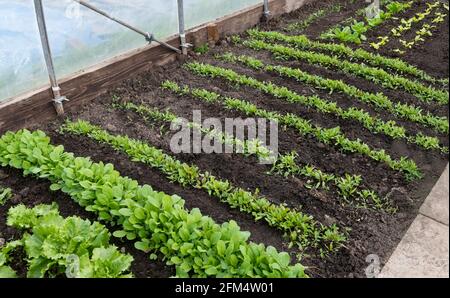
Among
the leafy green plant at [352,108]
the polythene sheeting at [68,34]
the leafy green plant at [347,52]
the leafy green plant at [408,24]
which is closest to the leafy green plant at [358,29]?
the leafy green plant at [408,24]

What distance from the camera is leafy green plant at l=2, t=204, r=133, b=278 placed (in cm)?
305

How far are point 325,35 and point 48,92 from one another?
14.3 feet

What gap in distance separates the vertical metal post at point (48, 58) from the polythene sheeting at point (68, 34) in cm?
16

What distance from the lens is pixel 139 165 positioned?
4.38 metres

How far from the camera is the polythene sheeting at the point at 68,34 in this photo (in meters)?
4.70

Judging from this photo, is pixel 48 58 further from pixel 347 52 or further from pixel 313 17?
pixel 313 17

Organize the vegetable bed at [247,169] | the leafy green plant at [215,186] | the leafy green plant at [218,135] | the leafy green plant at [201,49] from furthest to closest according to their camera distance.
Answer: the leafy green plant at [201,49]
the leafy green plant at [218,135]
the leafy green plant at [215,186]
the vegetable bed at [247,169]

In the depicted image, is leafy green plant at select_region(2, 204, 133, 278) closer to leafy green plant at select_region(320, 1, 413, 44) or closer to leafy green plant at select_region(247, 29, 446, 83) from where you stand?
leafy green plant at select_region(247, 29, 446, 83)

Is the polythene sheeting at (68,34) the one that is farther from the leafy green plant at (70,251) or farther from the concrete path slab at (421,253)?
the concrete path slab at (421,253)

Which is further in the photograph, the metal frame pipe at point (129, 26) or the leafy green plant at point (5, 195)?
the metal frame pipe at point (129, 26)

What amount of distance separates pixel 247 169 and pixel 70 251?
1764 millimetres

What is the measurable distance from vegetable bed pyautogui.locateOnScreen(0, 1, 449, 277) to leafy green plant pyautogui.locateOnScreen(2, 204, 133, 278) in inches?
0.7

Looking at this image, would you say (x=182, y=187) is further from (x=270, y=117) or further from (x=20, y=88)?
(x=20, y=88)

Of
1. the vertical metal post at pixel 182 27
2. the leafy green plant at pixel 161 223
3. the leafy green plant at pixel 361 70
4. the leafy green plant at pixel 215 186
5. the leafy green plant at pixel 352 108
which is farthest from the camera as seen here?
the vertical metal post at pixel 182 27
